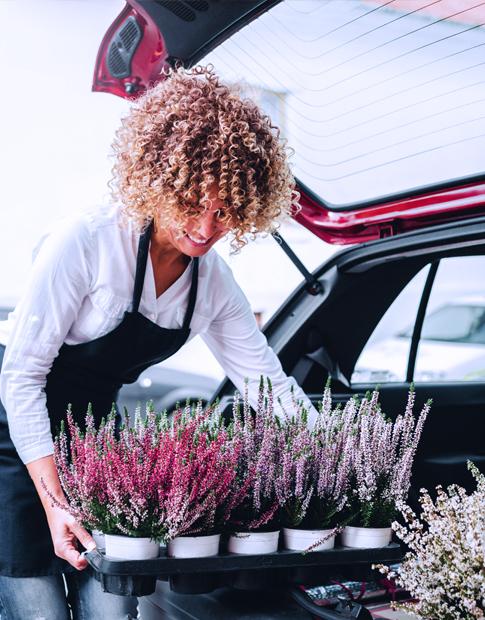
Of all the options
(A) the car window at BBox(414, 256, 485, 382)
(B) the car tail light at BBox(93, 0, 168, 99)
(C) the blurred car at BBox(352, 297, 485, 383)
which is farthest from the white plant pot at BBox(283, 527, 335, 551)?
(C) the blurred car at BBox(352, 297, 485, 383)

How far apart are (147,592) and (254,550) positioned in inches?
7.4

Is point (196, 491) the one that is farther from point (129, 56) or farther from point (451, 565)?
point (129, 56)

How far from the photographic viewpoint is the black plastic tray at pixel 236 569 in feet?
4.30

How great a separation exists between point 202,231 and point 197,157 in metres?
0.14

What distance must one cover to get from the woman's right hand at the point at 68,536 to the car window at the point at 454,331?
512cm

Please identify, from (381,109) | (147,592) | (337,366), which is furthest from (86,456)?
(337,366)

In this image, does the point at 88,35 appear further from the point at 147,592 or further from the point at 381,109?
the point at 147,592

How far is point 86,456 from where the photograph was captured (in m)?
1.37

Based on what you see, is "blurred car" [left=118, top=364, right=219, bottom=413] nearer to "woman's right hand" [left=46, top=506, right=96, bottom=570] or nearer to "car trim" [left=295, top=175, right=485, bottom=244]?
"car trim" [left=295, top=175, right=485, bottom=244]

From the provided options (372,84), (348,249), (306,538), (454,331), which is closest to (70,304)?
(306,538)

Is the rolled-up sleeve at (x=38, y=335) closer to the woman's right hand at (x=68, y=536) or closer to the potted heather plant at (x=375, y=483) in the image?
the woman's right hand at (x=68, y=536)

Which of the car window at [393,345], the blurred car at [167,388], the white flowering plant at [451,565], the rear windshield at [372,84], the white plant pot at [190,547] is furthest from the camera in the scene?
the car window at [393,345]

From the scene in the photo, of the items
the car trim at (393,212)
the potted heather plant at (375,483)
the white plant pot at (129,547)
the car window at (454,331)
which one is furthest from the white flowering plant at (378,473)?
the car window at (454,331)

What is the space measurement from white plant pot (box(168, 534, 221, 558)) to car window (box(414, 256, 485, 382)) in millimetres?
5171
